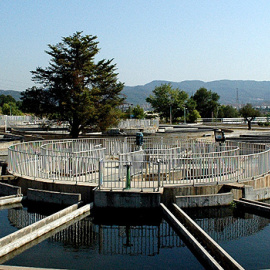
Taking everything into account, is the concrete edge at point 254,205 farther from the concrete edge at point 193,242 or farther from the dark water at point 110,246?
the dark water at point 110,246

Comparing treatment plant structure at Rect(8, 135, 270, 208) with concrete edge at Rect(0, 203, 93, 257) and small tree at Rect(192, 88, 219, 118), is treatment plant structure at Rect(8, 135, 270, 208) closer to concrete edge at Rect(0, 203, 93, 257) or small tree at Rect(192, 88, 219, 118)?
concrete edge at Rect(0, 203, 93, 257)

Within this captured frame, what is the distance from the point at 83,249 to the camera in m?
10.1

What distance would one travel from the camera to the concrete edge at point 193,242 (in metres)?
8.44

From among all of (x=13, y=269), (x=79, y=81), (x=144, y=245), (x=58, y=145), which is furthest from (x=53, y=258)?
(x=79, y=81)

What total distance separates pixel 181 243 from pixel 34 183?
22.2 ft

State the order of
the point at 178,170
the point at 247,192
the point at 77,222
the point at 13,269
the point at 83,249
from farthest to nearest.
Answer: the point at 178,170
the point at 247,192
the point at 77,222
the point at 83,249
the point at 13,269

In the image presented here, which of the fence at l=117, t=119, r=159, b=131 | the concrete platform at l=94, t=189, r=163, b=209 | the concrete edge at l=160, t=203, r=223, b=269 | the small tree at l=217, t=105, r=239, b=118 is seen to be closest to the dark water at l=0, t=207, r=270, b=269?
the concrete edge at l=160, t=203, r=223, b=269

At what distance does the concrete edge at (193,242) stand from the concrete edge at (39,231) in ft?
8.90

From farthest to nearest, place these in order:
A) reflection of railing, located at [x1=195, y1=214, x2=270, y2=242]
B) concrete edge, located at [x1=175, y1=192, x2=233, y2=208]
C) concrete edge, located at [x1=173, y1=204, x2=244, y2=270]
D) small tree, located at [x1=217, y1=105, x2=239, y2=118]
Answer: small tree, located at [x1=217, y1=105, x2=239, y2=118] → concrete edge, located at [x1=175, y1=192, x2=233, y2=208] → reflection of railing, located at [x1=195, y1=214, x2=270, y2=242] → concrete edge, located at [x1=173, y1=204, x2=244, y2=270]

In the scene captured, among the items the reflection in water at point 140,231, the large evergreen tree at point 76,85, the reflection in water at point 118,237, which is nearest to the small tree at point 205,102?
the large evergreen tree at point 76,85

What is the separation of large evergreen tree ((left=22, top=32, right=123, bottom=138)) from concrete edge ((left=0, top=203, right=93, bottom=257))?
24.1 m

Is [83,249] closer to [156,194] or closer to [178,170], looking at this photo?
[156,194]

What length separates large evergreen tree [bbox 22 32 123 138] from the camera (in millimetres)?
36531

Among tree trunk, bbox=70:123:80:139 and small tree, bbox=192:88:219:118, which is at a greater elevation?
small tree, bbox=192:88:219:118
